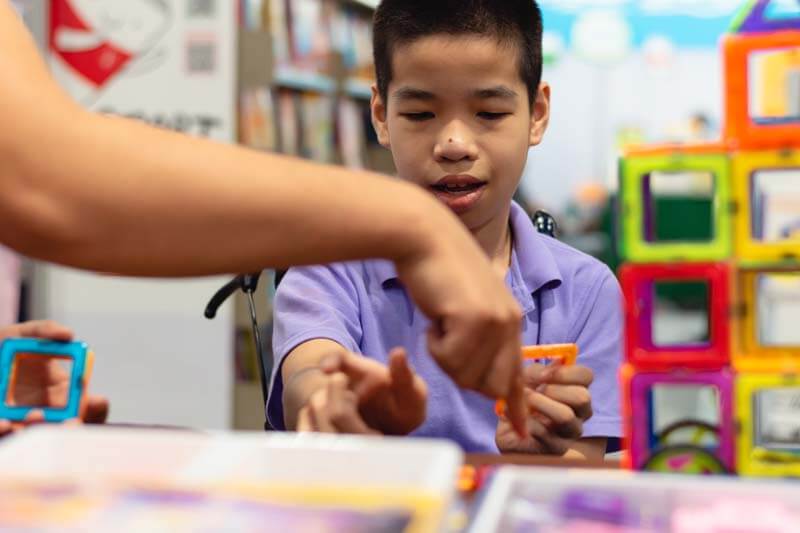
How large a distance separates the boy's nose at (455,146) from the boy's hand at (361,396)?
498mm

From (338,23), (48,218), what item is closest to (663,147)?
(48,218)

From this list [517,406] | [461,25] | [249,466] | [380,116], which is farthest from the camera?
[380,116]

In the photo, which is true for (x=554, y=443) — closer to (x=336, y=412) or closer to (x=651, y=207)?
(x=336, y=412)

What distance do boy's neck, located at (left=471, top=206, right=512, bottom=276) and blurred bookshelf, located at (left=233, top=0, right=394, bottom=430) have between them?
156 cm

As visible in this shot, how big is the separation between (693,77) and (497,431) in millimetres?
6557

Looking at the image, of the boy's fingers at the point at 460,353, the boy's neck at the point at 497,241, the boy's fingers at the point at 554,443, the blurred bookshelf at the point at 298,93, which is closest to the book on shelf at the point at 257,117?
the blurred bookshelf at the point at 298,93

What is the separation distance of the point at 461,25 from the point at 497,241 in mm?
304

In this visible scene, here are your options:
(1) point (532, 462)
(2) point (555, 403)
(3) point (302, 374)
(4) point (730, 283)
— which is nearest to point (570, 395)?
(2) point (555, 403)

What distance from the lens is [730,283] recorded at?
66 cm

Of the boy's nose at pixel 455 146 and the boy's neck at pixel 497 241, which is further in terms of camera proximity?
the boy's neck at pixel 497 241

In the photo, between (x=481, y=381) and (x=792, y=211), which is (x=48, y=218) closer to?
(x=481, y=381)

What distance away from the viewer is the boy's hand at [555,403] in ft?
3.32

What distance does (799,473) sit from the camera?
657 mm

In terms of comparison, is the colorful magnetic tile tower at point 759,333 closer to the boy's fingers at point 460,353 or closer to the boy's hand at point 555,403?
the boy's fingers at point 460,353
